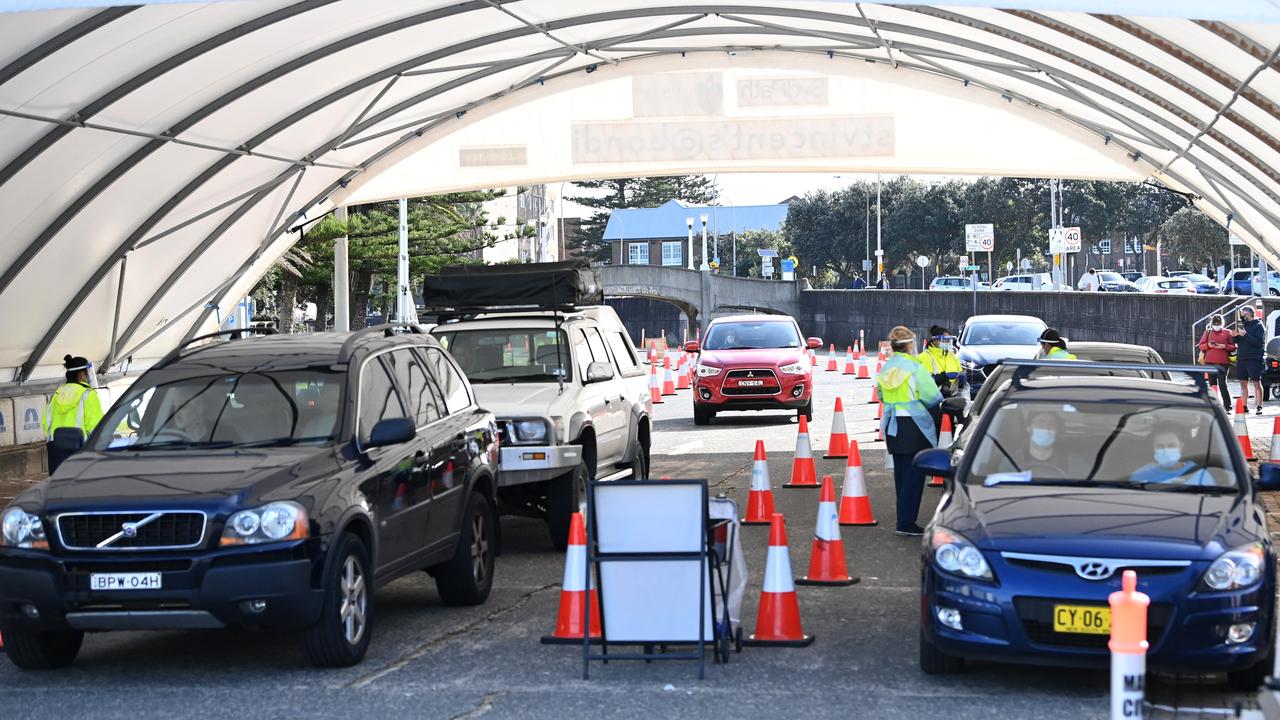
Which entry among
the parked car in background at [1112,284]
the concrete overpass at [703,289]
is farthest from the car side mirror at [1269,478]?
the concrete overpass at [703,289]

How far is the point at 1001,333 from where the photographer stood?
95.3ft

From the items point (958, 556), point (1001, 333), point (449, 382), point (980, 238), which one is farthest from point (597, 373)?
point (980, 238)

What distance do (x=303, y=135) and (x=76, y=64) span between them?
284 inches

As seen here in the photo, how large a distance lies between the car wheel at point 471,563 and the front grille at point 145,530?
2439 mm

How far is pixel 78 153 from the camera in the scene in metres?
17.5

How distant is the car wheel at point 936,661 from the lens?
8.07 m

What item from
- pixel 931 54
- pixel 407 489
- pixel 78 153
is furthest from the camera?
pixel 931 54

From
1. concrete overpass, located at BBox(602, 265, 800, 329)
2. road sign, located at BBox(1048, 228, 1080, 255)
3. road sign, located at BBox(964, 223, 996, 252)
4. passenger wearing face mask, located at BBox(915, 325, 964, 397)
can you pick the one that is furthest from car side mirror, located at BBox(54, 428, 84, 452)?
concrete overpass, located at BBox(602, 265, 800, 329)

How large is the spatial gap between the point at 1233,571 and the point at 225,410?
18.3ft

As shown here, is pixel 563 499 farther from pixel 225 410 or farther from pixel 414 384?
pixel 225 410

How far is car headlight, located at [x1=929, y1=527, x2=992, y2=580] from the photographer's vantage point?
7.66m

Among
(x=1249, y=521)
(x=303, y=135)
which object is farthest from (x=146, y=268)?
(x=1249, y=521)

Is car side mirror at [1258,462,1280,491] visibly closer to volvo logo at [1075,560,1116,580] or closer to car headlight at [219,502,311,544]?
volvo logo at [1075,560,1116,580]

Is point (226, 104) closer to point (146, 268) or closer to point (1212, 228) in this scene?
point (146, 268)
